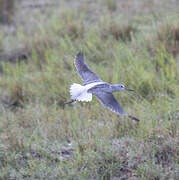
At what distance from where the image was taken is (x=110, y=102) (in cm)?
272

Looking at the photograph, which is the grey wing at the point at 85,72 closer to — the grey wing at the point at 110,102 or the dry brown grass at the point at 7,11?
the grey wing at the point at 110,102

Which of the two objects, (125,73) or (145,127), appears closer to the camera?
(145,127)

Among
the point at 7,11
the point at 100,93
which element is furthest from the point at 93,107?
the point at 7,11

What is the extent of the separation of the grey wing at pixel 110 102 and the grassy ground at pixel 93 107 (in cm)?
44

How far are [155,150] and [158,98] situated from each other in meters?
0.78

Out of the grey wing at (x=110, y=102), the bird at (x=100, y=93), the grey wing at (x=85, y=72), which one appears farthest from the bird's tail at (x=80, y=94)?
the grey wing at (x=85, y=72)

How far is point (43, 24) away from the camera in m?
6.24

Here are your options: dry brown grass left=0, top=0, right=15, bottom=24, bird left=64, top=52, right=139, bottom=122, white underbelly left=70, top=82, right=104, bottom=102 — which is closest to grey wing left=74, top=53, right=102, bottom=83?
bird left=64, top=52, right=139, bottom=122

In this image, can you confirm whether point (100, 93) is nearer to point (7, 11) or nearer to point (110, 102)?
point (110, 102)

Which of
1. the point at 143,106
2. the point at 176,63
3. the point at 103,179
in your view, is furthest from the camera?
the point at 176,63

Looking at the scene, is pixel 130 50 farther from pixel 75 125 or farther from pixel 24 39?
pixel 24 39

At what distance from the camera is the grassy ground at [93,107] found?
2.95 metres

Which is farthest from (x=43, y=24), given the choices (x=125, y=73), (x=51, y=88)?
(x=125, y=73)

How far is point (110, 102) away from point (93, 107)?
860 millimetres
